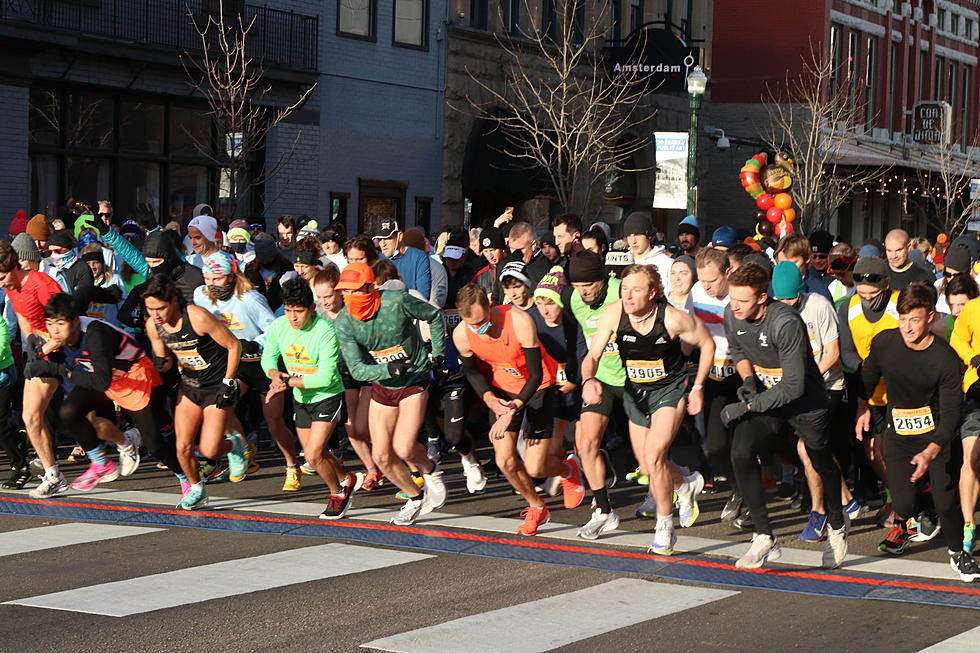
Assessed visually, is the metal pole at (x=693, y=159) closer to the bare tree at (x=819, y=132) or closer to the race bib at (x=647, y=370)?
the race bib at (x=647, y=370)

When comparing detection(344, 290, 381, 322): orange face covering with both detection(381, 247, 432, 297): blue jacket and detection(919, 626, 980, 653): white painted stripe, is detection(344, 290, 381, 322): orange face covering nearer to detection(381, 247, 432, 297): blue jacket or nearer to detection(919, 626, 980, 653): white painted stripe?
detection(381, 247, 432, 297): blue jacket

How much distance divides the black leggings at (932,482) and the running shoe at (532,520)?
2288mm

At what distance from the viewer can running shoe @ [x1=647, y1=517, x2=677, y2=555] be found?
9.67 m

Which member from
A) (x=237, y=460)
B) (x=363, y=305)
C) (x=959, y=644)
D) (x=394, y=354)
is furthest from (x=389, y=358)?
(x=959, y=644)

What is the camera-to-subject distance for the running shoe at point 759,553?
9195 mm

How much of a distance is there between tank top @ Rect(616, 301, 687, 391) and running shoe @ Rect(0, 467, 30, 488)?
5.04 m

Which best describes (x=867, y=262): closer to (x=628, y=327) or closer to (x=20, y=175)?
(x=628, y=327)

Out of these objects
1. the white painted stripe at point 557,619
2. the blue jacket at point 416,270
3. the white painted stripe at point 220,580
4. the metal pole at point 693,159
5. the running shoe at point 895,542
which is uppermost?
the metal pole at point 693,159

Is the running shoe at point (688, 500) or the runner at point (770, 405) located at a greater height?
the runner at point (770, 405)

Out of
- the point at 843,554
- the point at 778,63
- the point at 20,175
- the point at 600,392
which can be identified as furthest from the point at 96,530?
the point at 778,63

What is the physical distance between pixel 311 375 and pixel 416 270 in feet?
11.4

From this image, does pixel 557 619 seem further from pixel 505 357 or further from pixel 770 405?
pixel 505 357

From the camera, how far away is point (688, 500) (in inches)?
421

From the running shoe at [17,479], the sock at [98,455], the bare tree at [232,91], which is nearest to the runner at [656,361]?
the sock at [98,455]
